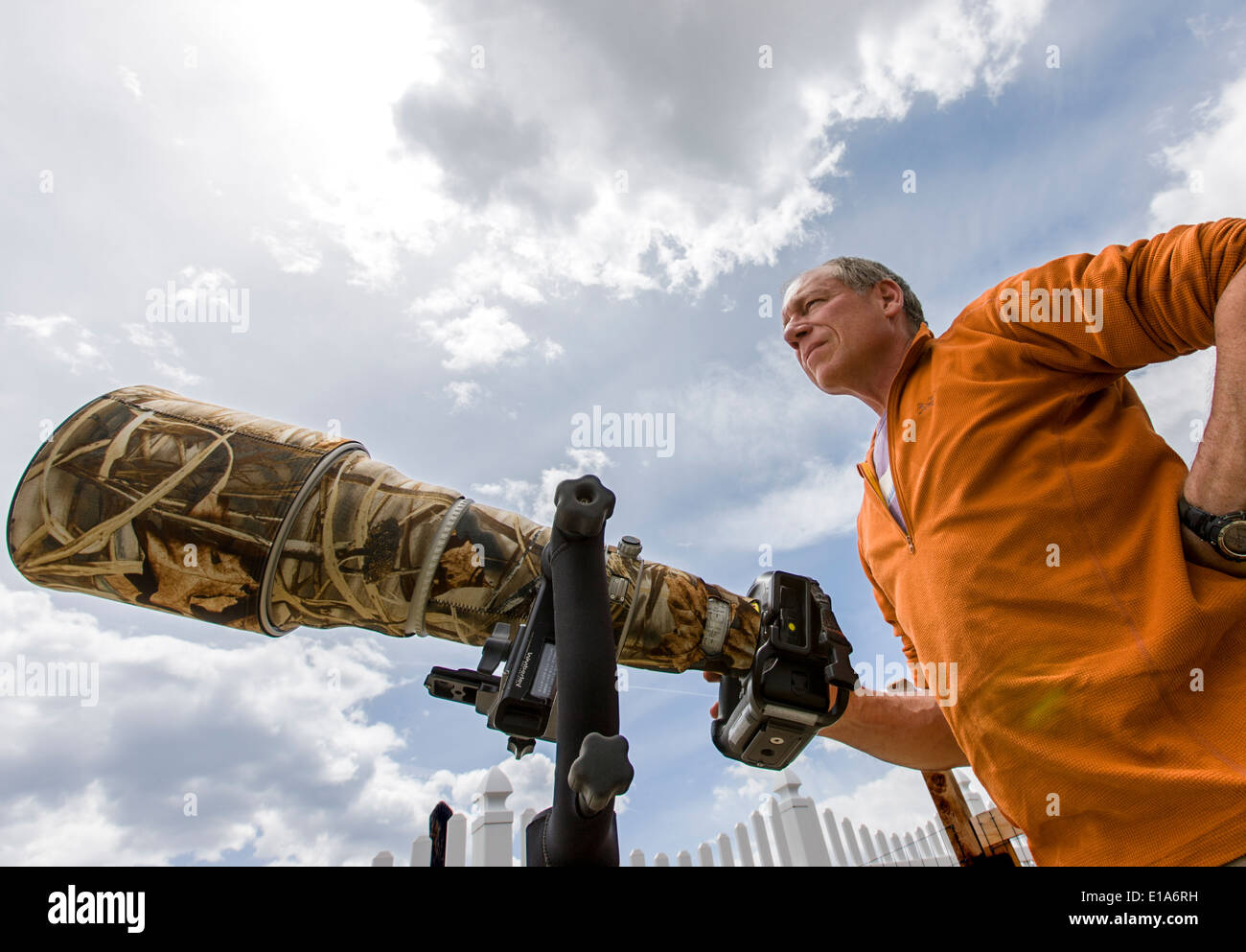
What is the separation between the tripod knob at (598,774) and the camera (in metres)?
0.73

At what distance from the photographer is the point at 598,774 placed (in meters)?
0.74

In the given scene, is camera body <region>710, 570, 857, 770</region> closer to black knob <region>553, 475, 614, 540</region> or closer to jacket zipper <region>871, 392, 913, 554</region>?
jacket zipper <region>871, 392, 913, 554</region>

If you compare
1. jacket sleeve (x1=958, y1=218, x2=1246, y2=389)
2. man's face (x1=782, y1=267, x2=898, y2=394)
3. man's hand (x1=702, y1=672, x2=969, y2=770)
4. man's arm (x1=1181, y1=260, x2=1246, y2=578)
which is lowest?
man's hand (x1=702, y1=672, x2=969, y2=770)

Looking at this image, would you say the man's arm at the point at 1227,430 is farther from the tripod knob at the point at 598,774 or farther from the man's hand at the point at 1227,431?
the tripod knob at the point at 598,774

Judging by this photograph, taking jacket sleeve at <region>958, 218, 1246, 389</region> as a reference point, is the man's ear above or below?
above

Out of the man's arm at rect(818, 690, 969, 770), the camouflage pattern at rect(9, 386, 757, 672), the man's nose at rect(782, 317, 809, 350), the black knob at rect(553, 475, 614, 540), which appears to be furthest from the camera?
the man's nose at rect(782, 317, 809, 350)

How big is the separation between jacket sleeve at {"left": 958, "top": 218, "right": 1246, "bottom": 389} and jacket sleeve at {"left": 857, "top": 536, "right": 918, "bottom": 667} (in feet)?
3.32

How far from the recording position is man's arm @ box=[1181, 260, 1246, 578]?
134 cm

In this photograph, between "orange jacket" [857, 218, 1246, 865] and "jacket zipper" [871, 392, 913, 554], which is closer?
"orange jacket" [857, 218, 1246, 865]

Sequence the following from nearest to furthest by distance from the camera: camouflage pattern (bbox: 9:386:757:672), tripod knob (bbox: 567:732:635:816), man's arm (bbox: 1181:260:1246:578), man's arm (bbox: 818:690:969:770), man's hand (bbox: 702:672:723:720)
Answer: tripod knob (bbox: 567:732:635:816)
camouflage pattern (bbox: 9:386:757:672)
man's arm (bbox: 1181:260:1246:578)
man's hand (bbox: 702:672:723:720)
man's arm (bbox: 818:690:969:770)

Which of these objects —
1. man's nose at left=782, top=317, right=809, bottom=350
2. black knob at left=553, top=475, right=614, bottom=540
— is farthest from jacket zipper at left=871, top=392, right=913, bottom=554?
black knob at left=553, top=475, right=614, bottom=540

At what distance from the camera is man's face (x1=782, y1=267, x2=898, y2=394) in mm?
2441

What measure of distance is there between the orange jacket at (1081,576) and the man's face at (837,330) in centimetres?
40

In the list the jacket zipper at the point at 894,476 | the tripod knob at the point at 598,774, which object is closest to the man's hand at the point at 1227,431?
the jacket zipper at the point at 894,476
